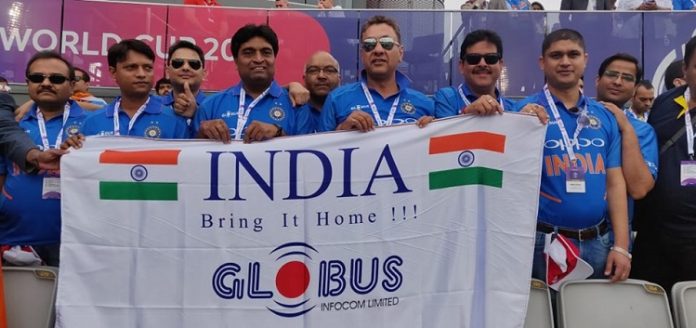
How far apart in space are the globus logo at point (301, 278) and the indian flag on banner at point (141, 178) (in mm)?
516

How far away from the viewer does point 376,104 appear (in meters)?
3.54

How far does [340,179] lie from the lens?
10.6 feet

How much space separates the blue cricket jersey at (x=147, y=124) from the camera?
361 centimetres

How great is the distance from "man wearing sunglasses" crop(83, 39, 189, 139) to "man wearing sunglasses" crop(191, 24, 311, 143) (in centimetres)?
16

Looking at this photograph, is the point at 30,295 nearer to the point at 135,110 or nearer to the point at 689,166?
the point at 135,110

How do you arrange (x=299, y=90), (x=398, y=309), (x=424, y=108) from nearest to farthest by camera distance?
(x=398, y=309) < (x=424, y=108) < (x=299, y=90)

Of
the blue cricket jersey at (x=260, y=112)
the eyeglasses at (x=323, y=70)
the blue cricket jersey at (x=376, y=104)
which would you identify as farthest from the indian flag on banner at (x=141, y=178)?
the eyeglasses at (x=323, y=70)

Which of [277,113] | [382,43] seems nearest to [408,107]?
[382,43]

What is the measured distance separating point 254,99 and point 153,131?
2.03 ft

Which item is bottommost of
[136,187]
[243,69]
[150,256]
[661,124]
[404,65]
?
[150,256]

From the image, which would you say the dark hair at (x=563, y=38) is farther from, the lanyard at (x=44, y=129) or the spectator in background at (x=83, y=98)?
the spectator in background at (x=83, y=98)

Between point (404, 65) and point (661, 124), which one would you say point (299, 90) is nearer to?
point (661, 124)

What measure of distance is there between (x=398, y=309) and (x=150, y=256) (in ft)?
4.26

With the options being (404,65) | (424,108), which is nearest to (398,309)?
(424,108)
